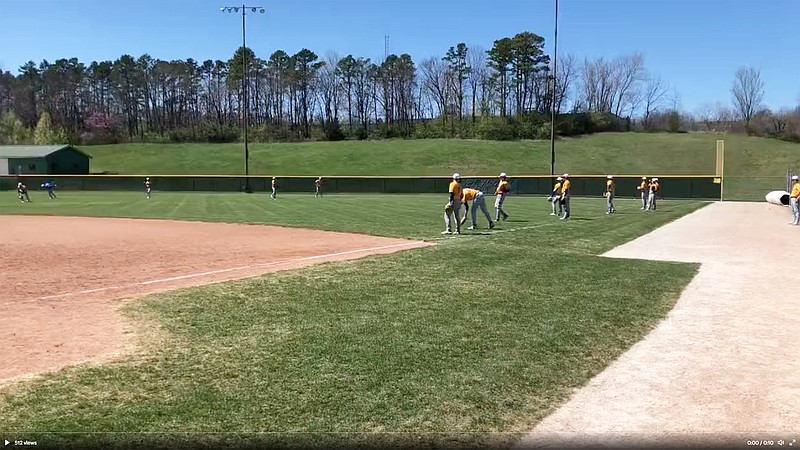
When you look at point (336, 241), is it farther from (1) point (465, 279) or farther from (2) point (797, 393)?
(2) point (797, 393)

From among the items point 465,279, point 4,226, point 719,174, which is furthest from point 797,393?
point 719,174

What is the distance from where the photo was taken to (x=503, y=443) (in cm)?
421

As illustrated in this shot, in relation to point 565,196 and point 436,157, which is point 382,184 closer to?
point 436,157

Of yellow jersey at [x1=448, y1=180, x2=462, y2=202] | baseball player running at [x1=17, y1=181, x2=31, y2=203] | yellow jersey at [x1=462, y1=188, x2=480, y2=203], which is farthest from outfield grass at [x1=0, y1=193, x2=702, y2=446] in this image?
baseball player running at [x1=17, y1=181, x2=31, y2=203]

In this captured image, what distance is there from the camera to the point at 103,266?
13359mm

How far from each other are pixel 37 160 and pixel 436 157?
47275mm

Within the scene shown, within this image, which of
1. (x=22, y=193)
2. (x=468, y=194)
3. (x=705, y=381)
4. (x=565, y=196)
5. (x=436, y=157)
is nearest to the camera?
(x=705, y=381)

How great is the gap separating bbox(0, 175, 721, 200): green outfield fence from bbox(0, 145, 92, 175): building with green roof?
1205cm

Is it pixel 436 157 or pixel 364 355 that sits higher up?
pixel 436 157

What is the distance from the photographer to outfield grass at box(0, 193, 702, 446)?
14.9 feet

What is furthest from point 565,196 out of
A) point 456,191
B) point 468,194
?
point 456,191

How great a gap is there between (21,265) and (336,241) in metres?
7.69

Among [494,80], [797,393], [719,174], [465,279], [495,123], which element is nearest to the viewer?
[797,393]

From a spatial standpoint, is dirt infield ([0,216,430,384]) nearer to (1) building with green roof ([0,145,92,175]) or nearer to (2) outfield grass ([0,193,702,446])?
(2) outfield grass ([0,193,702,446])
